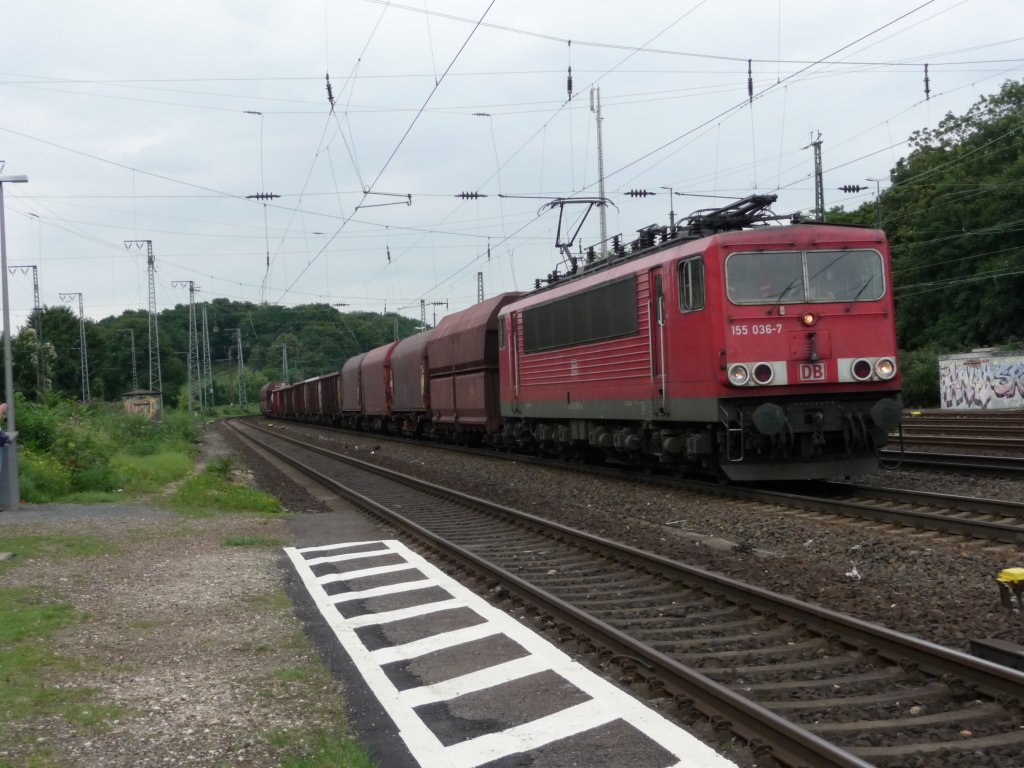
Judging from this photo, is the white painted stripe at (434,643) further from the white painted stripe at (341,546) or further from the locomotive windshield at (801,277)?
the locomotive windshield at (801,277)

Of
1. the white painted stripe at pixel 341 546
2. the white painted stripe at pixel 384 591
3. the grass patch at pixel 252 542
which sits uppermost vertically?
the grass patch at pixel 252 542

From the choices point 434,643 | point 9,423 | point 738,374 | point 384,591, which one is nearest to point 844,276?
point 738,374

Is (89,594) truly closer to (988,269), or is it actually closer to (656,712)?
(656,712)

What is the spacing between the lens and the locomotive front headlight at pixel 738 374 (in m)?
12.8

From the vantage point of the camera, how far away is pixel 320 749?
4949 millimetres

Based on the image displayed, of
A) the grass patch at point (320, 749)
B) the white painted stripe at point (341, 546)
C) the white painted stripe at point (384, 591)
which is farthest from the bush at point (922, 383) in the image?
the grass patch at point (320, 749)

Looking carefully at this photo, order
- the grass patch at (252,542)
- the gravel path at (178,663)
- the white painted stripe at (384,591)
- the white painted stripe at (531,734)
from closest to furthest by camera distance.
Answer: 1. the white painted stripe at (531,734)
2. the gravel path at (178,663)
3. the white painted stripe at (384,591)
4. the grass patch at (252,542)

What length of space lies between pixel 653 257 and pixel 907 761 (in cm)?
1119

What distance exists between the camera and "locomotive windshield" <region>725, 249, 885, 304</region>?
1320cm

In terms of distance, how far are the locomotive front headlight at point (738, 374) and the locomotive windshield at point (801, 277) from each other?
0.87 metres

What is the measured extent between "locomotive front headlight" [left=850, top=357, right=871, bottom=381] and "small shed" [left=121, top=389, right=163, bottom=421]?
32380mm

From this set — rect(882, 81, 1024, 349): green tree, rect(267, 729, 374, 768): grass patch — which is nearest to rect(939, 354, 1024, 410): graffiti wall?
rect(882, 81, 1024, 349): green tree

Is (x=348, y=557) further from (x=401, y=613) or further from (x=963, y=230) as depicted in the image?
(x=963, y=230)

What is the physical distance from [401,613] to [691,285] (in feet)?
23.7
